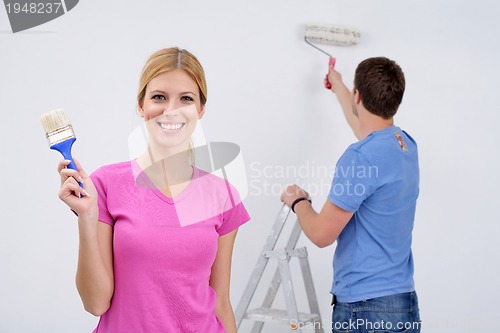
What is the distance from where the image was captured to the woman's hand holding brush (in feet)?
3.51

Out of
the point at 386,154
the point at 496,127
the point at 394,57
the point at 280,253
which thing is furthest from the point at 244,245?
the point at 496,127

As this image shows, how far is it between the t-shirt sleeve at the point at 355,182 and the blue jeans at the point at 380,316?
32 cm

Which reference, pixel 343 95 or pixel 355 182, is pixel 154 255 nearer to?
pixel 355 182

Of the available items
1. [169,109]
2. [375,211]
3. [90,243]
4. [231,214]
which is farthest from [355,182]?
[90,243]

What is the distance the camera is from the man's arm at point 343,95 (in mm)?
2535

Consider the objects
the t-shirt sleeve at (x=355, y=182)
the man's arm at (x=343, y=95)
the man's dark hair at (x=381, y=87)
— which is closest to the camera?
the t-shirt sleeve at (x=355, y=182)

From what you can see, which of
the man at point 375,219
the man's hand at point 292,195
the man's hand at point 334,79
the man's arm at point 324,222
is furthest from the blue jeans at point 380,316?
the man's hand at point 334,79

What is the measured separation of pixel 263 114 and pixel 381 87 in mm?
749

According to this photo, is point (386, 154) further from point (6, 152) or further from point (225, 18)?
point (6, 152)

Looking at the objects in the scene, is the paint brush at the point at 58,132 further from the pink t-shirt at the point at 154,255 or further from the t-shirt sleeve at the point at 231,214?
the t-shirt sleeve at the point at 231,214

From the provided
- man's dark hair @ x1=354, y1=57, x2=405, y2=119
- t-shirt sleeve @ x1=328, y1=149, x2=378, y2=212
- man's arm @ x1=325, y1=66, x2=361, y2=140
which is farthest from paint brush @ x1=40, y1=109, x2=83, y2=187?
man's arm @ x1=325, y1=66, x2=361, y2=140

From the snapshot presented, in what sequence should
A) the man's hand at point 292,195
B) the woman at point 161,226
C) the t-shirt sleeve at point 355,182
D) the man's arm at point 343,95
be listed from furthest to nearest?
the man's arm at point 343,95 < the man's hand at point 292,195 < the t-shirt sleeve at point 355,182 < the woman at point 161,226

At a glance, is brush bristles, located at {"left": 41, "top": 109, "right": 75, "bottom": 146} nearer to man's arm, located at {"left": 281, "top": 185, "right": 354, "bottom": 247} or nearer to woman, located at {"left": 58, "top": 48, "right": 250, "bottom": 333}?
woman, located at {"left": 58, "top": 48, "right": 250, "bottom": 333}

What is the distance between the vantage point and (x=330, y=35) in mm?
2553
